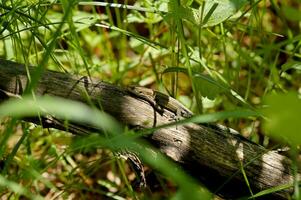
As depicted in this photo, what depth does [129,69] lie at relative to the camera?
1.96 m

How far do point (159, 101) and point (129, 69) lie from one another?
757 mm

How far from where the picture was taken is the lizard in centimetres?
120

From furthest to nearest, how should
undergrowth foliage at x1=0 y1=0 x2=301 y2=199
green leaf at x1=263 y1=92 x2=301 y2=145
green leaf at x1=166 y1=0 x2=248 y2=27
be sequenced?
green leaf at x1=166 y1=0 x2=248 y2=27 → undergrowth foliage at x1=0 y1=0 x2=301 y2=199 → green leaf at x1=263 y1=92 x2=301 y2=145

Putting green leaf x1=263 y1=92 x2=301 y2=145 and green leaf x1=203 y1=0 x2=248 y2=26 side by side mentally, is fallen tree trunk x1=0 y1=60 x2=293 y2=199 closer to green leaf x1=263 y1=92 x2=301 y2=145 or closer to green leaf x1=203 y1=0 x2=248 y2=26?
green leaf x1=203 y1=0 x2=248 y2=26

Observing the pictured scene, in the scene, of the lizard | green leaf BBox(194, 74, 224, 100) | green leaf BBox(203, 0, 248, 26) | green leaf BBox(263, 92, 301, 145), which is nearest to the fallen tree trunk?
the lizard

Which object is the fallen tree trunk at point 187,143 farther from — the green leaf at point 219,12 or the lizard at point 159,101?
the green leaf at point 219,12

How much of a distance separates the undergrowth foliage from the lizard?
58mm

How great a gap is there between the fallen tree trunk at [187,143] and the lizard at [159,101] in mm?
12

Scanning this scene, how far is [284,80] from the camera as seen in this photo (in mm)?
2090

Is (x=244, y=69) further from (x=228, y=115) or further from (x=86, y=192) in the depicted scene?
(x=228, y=115)

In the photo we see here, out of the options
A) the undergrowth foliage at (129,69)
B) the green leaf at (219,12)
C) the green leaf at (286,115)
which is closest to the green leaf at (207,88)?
the undergrowth foliage at (129,69)

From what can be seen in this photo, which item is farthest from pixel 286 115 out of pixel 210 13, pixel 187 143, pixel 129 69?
pixel 129 69

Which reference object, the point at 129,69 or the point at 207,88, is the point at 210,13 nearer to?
the point at 207,88

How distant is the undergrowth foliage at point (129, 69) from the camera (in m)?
1.12
